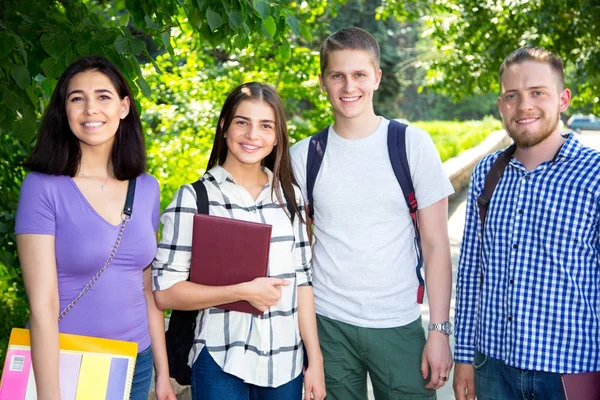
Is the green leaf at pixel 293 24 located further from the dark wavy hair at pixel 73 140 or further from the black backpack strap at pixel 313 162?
the dark wavy hair at pixel 73 140

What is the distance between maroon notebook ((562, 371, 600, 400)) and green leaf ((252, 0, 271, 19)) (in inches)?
74.6

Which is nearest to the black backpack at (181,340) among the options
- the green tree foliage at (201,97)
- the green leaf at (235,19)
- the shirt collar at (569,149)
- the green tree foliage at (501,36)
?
the green leaf at (235,19)

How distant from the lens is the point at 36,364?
255 centimetres

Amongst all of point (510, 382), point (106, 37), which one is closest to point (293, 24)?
point (106, 37)

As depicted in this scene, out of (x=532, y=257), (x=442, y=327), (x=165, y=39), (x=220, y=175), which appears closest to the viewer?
(x=532, y=257)

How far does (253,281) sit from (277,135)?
62cm

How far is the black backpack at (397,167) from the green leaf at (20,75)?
3.95 ft

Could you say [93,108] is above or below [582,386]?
above

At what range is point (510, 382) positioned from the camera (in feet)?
9.66

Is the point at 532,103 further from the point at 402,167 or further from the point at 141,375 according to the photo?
the point at 141,375

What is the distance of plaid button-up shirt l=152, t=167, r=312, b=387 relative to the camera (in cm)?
298

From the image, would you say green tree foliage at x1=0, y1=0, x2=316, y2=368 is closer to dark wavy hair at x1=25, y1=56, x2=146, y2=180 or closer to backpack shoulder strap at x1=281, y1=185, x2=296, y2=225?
dark wavy hair at x1=25, y1=56, x2=146, y2=180

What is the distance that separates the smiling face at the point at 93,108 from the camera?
2.78m

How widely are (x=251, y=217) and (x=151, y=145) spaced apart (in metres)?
6.51
